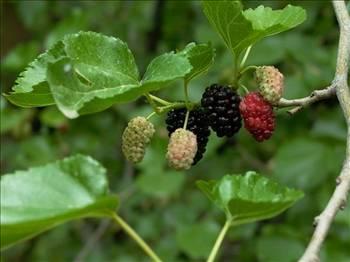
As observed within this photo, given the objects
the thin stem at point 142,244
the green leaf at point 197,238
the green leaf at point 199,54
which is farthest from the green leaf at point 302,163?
the thin stem at point 142,244

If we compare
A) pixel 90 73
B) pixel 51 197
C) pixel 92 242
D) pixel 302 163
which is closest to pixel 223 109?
pixel 90 73

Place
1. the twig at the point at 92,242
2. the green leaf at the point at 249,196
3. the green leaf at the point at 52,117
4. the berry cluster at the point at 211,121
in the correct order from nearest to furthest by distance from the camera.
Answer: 1. the green leaf at the point at 249,196
2. the berry cluster at the point at 211,121
3. the green leaf at the point at 52,117
4. the twig at the point at 92,242

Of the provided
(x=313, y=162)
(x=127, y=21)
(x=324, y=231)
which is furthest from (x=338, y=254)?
(x=127, y=21)

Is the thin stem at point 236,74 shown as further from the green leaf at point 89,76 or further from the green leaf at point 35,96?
the green leaf at point 35,96

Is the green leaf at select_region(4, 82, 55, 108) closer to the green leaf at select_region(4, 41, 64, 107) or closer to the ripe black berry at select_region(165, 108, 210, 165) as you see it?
the green leaf at select_region(4, 41, 64, 107)

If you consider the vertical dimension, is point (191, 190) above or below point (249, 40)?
below

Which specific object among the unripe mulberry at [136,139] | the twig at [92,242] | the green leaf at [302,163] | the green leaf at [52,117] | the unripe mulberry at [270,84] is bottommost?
the twig at [92,242]

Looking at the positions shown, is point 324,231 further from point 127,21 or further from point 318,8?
point 127,21
